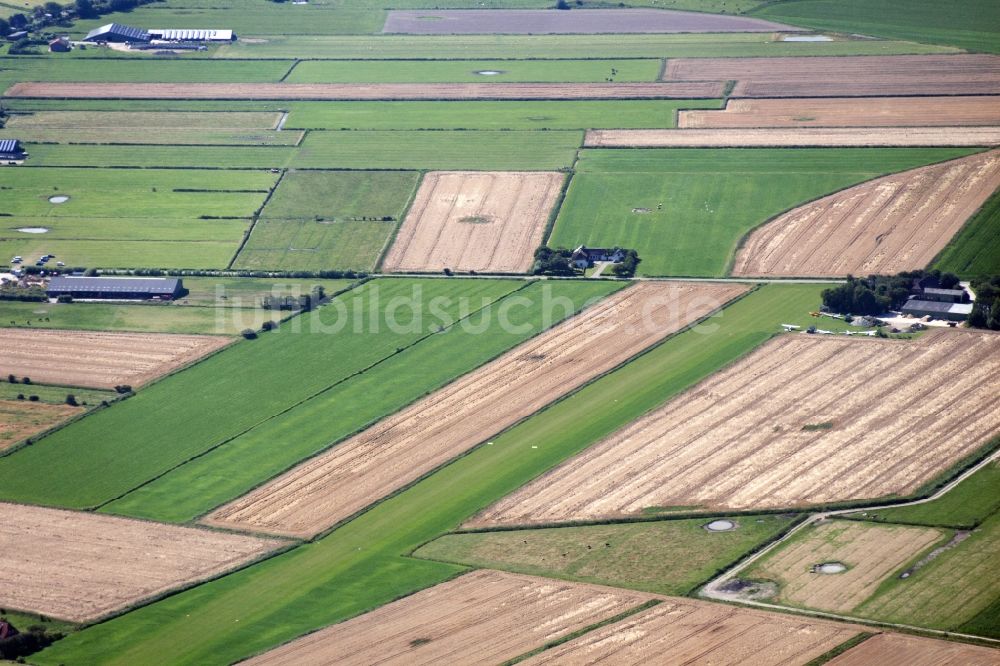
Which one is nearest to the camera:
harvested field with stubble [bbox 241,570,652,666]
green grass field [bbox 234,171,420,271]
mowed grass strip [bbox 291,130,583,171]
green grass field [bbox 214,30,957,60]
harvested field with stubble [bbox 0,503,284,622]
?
harvested field with stubble [bbox 241,570,652,666]

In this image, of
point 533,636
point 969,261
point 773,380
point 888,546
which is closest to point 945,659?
point 888,546

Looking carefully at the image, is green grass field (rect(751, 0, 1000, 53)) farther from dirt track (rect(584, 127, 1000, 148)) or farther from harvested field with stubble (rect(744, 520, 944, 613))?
harvested field with stubble (rect(744, 520, 944, 613))

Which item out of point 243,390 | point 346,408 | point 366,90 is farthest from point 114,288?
point 366,90

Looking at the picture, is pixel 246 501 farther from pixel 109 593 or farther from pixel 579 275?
pixel 579 275

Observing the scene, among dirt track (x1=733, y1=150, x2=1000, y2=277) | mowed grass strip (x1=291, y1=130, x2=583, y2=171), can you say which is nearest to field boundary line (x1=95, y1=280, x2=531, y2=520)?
dirt track (x1=733, y1=150, x2=1000, y2=277)

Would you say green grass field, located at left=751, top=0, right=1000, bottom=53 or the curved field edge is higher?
green grass field, located at left=751, top=0, right=1000, bottom=53

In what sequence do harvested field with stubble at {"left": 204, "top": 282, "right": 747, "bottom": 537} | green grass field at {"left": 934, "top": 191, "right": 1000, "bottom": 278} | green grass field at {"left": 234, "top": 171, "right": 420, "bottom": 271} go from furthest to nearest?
1. green grass field at {"left": 234, "top": 171, "right": 420, "bottom": 271}
2. green grass field at {"left": 934, "top": 191, "right": 1000, "bottom": 278}
3. harvested field with stubble at {"left": 204, "top": 282, "right": 747, "bottom": 537}

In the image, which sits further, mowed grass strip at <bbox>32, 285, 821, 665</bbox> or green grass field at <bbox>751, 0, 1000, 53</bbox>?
green grass field at <bbox>751, 0, 1000, 53</bbox>

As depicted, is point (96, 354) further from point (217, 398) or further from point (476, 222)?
point (476, 222)

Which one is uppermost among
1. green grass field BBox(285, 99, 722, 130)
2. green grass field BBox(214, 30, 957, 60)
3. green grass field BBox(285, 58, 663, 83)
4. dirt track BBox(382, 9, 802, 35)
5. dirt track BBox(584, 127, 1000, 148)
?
dirt track BBox(382, 9, 802, 35)
